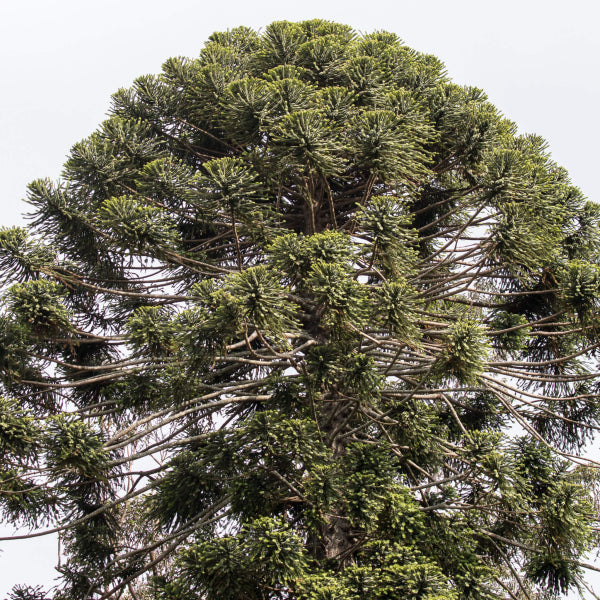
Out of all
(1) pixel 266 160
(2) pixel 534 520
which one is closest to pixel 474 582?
(2) pixel 534 520

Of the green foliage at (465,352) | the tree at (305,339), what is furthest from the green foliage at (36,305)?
the green foliage at (465,352)

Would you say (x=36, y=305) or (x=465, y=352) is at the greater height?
(x=36, y=305)

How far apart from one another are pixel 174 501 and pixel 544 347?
5080 mm

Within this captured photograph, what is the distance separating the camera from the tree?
21.1 feet

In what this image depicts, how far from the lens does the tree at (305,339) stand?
21.1 feet

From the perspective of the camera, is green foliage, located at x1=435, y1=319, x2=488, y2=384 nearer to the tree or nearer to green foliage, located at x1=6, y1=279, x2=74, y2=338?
the tree

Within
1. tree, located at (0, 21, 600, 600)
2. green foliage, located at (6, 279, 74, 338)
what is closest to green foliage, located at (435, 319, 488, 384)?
tree, located at (0, 21, 600, 600)

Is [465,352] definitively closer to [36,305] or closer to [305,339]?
[305,339]

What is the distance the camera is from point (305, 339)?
813 cm

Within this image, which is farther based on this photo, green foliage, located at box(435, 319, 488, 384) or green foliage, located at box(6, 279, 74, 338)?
green foliage, located at box(6, 279, 74, 338)

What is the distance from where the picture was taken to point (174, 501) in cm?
765

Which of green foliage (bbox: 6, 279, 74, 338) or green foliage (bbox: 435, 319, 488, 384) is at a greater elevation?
green foliage (bbox: 6, 279, 74, 338)

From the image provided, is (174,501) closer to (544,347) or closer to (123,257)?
(123,257)

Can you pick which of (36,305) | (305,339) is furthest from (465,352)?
(36,305)
